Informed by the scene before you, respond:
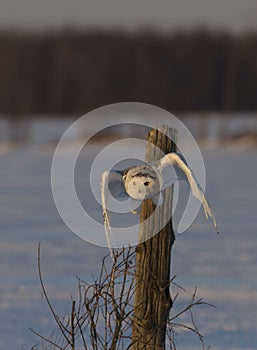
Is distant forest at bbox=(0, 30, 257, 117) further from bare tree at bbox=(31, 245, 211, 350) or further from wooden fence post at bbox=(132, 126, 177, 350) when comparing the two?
wooden fence post at bbox=(132, 126, 177, 350)

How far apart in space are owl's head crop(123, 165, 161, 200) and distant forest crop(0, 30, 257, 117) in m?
32.3

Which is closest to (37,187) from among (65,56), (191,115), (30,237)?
(30,237)

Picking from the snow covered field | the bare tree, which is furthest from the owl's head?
the snow covered field

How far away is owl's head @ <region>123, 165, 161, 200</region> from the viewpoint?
3164 mm

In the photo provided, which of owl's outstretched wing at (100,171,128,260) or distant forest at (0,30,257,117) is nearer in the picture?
owl's outstretched wing at (100,171,128,260)

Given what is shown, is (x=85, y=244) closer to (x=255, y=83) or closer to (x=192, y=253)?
(x=192, y=253)

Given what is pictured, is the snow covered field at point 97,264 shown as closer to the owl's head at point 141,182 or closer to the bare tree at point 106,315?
the bare tree at point 106,315

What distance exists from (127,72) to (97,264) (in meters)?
33.2

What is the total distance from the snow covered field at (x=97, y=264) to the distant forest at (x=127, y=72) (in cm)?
2333

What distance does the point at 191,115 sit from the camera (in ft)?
113

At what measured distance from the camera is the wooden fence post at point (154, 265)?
129 inches

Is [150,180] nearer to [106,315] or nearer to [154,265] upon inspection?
[154,265]

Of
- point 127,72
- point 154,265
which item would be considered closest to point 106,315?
point 154,265

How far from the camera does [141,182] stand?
10.4 feet
